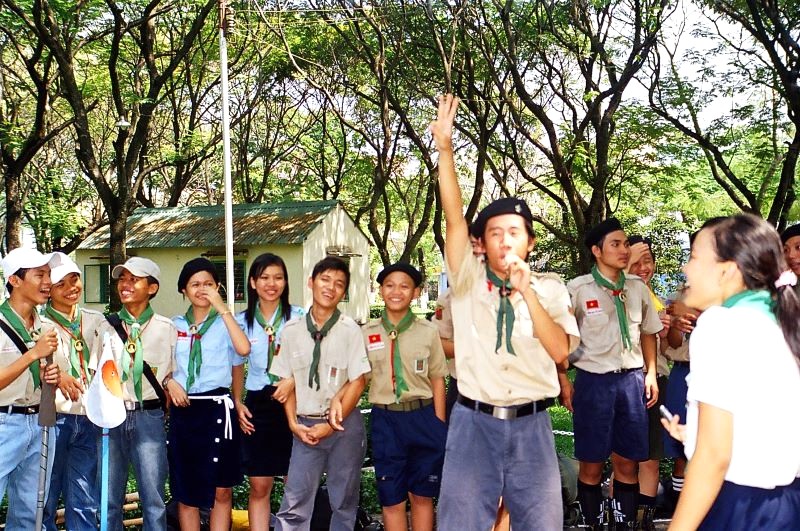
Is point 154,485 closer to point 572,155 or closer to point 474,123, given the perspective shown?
point 572,155

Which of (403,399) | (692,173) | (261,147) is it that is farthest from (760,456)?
(261,147)

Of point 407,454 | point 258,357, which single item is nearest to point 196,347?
point 258,357

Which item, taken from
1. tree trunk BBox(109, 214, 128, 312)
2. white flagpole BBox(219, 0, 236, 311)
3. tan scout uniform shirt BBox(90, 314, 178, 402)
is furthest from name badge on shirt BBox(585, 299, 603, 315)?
tree trunk BBox(109, 214, 128, 312)

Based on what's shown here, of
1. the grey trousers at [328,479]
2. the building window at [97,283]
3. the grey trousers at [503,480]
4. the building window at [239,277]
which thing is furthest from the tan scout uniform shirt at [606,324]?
the building window at [97,283]

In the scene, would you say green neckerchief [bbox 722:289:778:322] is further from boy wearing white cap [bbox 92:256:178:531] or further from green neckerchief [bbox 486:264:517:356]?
boy wearing white cap [bbox 92:256:178:531]

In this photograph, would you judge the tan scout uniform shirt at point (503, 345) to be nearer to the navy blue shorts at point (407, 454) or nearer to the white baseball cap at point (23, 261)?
the navy blue shorts at point (407, 454)

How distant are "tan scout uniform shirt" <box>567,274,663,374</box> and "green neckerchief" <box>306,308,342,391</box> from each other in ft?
5.19

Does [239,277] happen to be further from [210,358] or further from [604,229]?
[604,229]

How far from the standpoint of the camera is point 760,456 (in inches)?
83.2

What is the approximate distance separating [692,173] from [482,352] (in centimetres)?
1488

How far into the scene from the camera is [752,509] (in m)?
2.16

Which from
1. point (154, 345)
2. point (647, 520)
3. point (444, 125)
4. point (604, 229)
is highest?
point (444, 125)

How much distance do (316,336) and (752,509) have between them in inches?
103

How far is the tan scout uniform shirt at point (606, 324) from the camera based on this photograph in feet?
15.6
